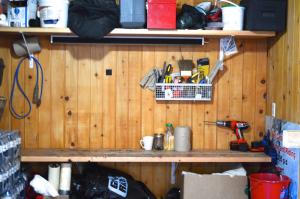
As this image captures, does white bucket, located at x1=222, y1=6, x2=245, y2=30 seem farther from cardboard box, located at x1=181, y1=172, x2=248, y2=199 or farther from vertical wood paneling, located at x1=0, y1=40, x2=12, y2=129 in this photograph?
vertical wood paneling, located at x1=0, y1=40, x2=12, y2=129

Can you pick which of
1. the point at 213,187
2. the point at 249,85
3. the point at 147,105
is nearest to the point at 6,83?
the point at 147,105

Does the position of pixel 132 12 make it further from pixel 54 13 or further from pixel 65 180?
pixel 65 180

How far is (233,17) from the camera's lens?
2840mm

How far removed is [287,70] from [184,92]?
770 mm

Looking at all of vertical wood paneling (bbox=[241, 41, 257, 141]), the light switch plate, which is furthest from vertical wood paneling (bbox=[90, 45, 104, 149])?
the light switch plate

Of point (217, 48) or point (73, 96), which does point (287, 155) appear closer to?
point (217, 48)

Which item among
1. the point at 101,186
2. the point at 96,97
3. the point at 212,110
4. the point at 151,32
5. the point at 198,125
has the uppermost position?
the point at 151,32

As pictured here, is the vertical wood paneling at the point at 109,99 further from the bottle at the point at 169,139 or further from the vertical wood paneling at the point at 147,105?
the bottle at the point at 169,139

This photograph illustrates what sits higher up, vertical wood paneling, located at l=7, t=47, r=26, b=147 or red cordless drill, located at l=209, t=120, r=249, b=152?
vertical wood paneling, located at l=7, t=47, r=26, b=147

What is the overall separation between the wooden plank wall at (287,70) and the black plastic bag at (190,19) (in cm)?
61

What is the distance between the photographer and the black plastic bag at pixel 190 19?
9.36 feet

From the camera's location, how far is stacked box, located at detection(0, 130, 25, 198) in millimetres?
2394

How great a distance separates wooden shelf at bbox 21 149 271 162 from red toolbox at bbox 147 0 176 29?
0.93 metres

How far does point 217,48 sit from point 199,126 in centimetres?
65
